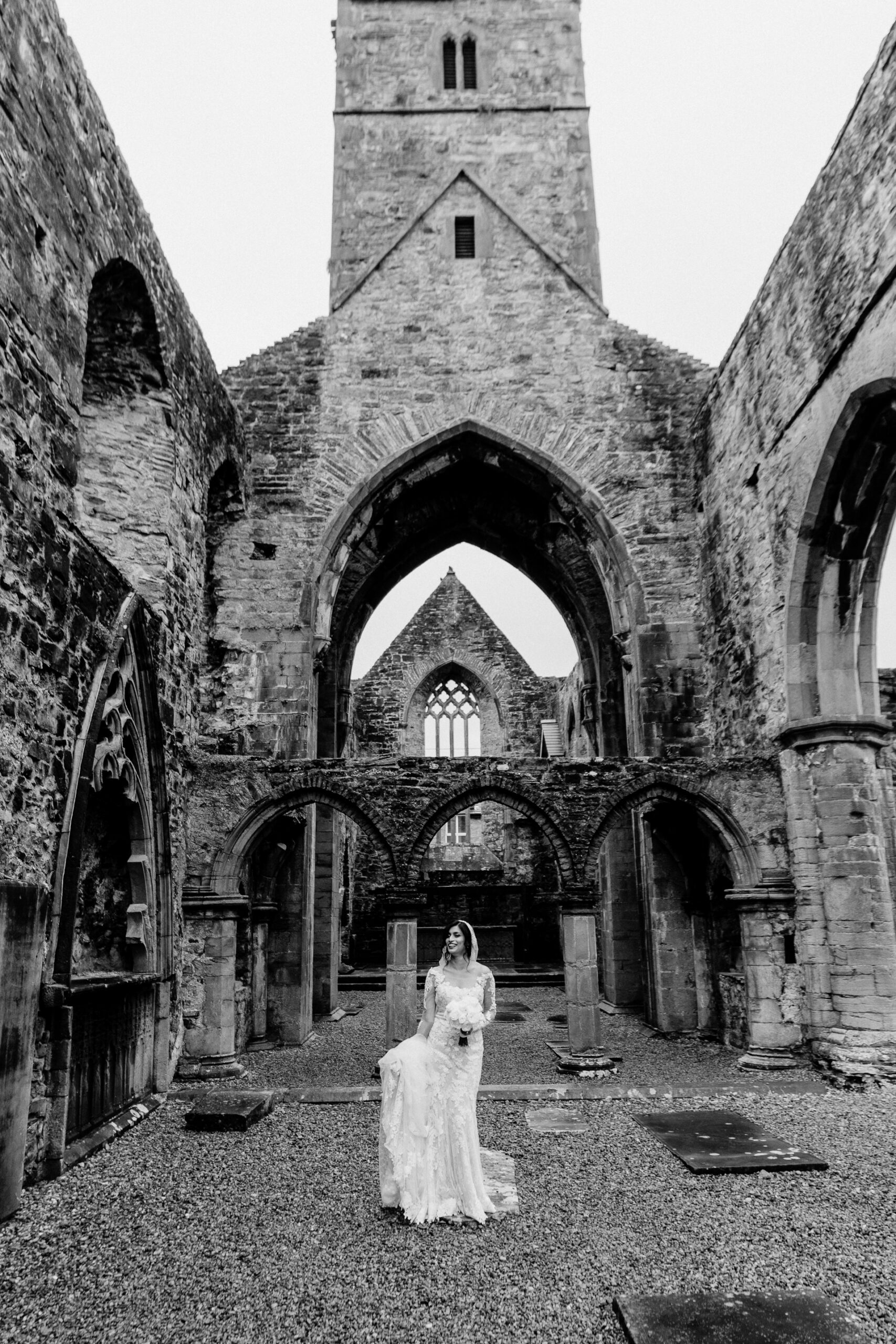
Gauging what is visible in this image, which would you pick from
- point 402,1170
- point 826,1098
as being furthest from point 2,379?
point 826,1098

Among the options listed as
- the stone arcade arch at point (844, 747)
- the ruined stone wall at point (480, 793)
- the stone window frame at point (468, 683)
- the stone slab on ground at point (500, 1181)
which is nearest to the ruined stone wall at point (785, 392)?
the stone arcade arch at point (844, 747)

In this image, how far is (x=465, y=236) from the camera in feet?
41.8

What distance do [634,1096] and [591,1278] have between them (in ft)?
12.1

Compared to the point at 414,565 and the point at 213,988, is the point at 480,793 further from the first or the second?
the point at 414,565

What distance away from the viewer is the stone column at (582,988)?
26.8 feet

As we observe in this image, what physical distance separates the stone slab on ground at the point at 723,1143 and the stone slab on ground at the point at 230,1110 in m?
2.84

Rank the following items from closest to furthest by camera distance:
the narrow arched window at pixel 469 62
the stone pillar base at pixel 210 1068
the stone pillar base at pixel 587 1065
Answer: the stone pillar base at pixel 210 1068 → the stone pillar base at pixel 587 1065 → the narrow arched window at pixel 469 62

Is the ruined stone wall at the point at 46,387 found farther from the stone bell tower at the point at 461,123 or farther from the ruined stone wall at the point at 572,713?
the ruined stone wall at the point at 572,713

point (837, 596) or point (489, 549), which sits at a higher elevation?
point (489, 549)

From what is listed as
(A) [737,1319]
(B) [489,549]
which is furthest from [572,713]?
(A) [737,1319]

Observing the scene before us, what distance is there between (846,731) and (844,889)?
1.45 metres

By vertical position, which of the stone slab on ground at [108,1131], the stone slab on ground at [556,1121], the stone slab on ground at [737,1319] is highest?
the stone slab on ground at [108,1131]

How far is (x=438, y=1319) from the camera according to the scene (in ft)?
11.5

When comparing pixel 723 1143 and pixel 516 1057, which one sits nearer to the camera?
pixel 723 1143
